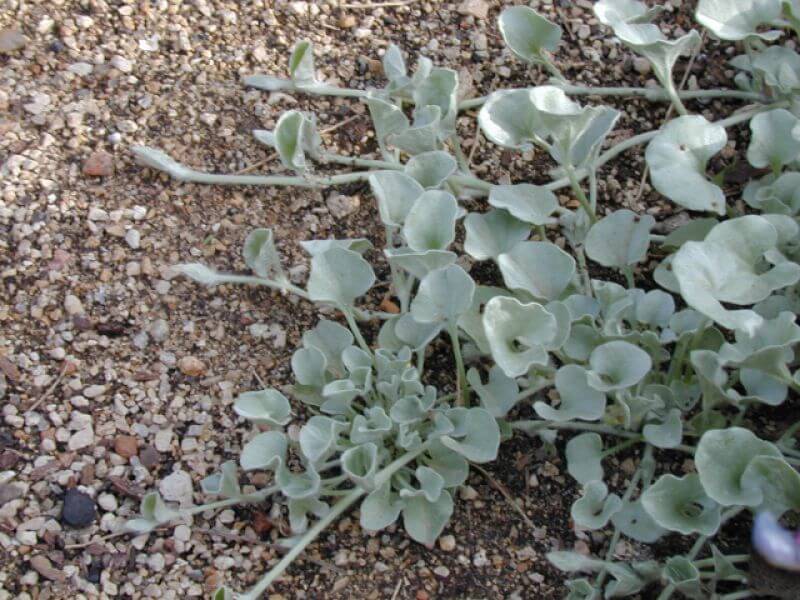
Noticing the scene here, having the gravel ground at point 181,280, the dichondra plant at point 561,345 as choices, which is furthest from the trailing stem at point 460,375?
the gravel ground at point 181,280

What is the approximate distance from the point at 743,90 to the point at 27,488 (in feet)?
5.13

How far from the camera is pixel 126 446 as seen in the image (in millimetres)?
1723

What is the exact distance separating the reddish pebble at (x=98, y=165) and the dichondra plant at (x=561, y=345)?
1.11 ft

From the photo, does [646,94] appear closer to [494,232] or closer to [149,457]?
[494,232]

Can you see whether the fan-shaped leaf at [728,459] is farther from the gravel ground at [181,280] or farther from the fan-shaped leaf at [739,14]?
the fan-shaped leaf at [739,14]

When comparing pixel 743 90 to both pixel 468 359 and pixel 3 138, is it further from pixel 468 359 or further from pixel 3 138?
pixel 3 138

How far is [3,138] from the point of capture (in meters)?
2.01

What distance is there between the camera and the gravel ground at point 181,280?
5.35ft

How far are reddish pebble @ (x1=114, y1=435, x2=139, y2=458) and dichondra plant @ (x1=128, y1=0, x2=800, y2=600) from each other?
0.57 ft

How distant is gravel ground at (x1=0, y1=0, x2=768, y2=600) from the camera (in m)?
1.63

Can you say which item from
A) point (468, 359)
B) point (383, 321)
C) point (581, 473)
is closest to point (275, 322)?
point (383, 321)

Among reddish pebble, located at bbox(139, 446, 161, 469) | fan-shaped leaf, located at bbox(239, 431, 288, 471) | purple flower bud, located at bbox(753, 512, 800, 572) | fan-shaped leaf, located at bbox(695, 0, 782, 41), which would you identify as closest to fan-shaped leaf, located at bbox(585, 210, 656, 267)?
fan-shaped leaf, located at bbox(695, 0, 782, 41)

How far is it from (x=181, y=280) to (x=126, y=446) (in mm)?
333

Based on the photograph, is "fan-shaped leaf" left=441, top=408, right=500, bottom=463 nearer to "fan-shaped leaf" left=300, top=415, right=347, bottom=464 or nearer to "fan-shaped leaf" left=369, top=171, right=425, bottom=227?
"fan-shaped leaf" left=300, top=415, right=347, bottom=464
